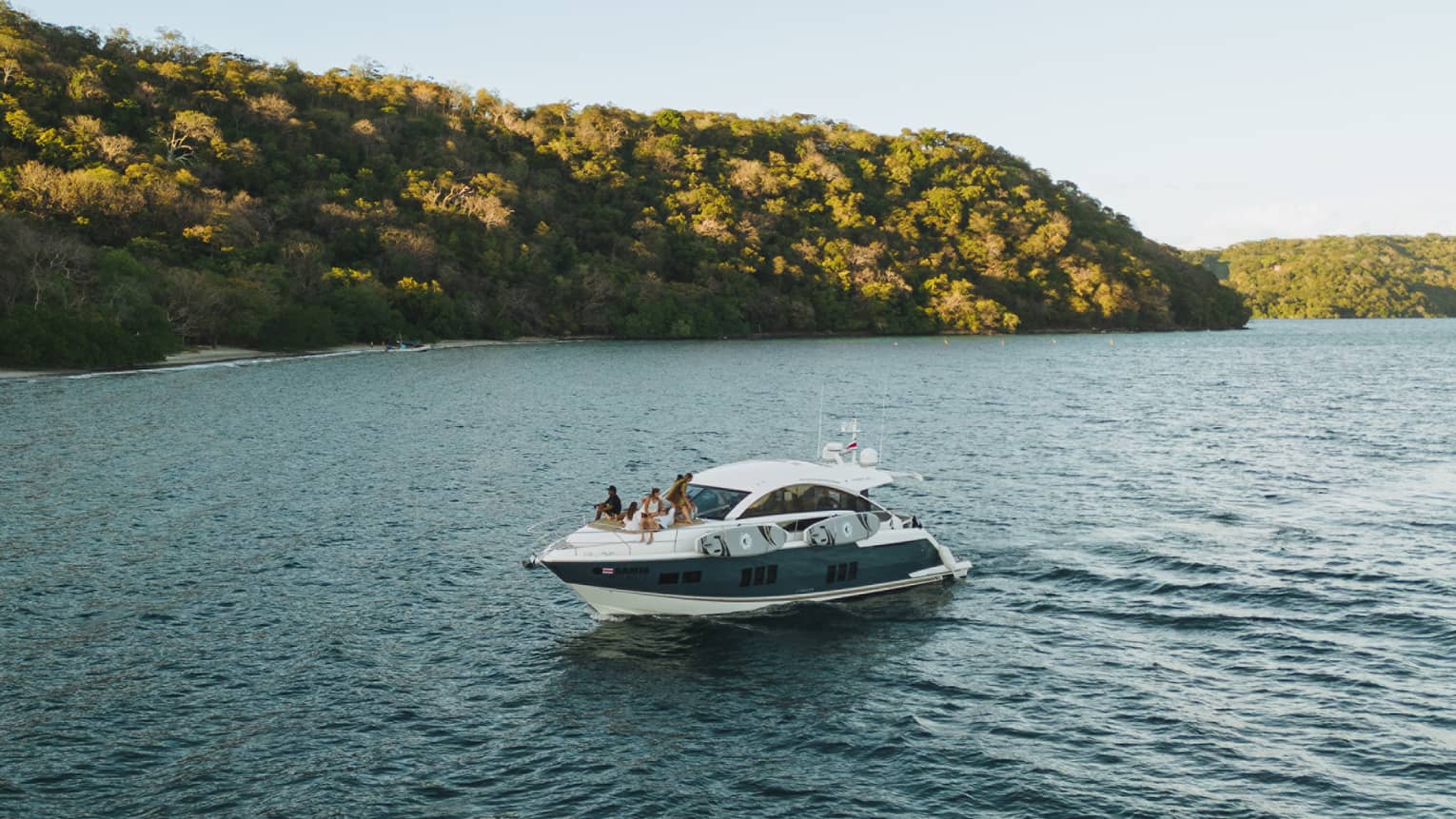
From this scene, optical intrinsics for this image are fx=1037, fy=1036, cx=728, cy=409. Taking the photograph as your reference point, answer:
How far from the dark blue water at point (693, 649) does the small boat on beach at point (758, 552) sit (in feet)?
2.44

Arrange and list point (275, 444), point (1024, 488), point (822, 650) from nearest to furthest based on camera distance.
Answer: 1. point (822, 650)
2. point (1024, 488)
3. point (275, 444)

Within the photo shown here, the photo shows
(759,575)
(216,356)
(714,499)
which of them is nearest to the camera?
(759,575)

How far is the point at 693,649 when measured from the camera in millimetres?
24062

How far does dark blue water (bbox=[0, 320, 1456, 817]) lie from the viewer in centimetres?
1730

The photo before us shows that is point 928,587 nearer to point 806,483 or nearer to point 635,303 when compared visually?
point 806,483

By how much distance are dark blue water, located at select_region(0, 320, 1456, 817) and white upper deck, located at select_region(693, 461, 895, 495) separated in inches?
134

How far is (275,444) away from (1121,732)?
4544 cm

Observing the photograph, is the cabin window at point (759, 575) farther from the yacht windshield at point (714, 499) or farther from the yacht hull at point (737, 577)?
the yacht windshield at point (714, 499)

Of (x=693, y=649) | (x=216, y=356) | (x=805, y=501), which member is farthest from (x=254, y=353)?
(x=693, y=649)

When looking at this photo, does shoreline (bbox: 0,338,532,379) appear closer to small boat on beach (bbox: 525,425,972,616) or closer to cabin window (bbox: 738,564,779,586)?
small boat on beach (bbox: 525,425,972,616)

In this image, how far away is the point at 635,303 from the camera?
567 feet

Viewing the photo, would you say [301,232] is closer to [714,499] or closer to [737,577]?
[714,499]

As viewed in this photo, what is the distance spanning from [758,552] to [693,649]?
312cm

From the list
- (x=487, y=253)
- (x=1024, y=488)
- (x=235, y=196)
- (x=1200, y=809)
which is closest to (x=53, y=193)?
(x=235, y=196)
